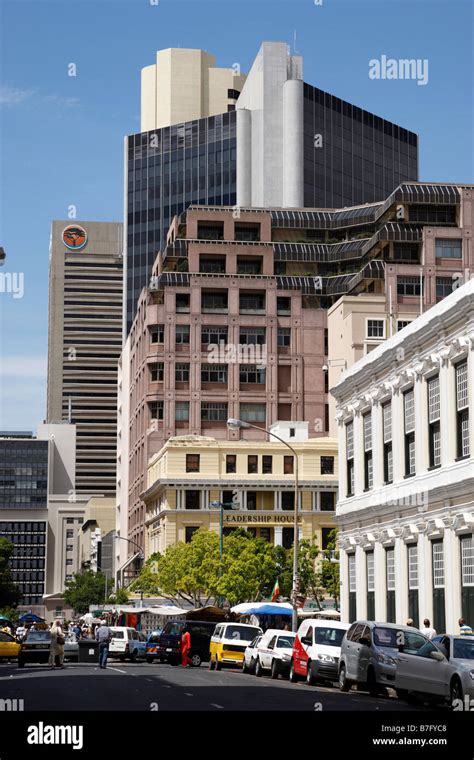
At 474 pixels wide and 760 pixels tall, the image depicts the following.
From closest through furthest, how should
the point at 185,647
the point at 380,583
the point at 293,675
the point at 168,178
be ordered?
the point at 293,675 < the point at 380,583 < the point at 185,647 < the point at 168,178

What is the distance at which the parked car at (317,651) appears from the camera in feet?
117

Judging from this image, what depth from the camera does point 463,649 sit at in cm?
2680

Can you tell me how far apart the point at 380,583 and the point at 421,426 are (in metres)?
8.07

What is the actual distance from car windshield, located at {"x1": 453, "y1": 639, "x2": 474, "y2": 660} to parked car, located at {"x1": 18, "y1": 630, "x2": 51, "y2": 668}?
27.3 meters

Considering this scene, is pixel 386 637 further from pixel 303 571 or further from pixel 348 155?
pixel 348 155

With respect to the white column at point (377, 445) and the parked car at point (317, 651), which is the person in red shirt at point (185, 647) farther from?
the parked car at point (317, 651)

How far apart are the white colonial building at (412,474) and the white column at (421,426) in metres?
0.04

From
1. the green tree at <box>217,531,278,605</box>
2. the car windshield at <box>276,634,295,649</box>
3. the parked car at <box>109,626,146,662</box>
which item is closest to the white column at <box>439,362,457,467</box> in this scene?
the car windshield at <box>276,634,295,649</box>

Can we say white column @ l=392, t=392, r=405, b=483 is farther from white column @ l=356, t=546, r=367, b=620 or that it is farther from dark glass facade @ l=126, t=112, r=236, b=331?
dark glass facade @ l=126, t=112, r=236, b=331

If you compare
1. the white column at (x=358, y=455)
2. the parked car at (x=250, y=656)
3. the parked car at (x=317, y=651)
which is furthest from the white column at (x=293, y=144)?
the parked car at (x=317, y=651)

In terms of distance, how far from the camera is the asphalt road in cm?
2331

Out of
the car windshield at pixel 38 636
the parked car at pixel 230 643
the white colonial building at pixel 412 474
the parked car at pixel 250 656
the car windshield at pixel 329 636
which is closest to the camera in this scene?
the car windshield at pixel 329 636

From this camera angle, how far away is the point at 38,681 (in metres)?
35.2

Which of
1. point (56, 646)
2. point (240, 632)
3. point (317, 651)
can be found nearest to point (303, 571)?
point (240, 632)
